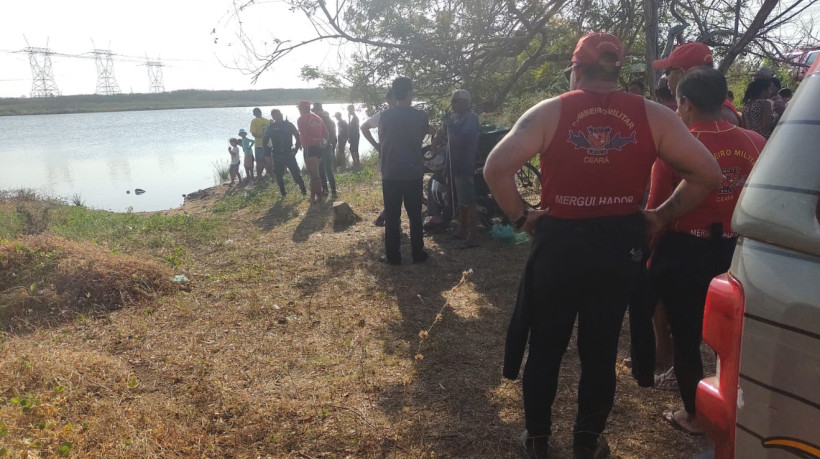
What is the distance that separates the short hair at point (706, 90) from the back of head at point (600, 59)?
62cm

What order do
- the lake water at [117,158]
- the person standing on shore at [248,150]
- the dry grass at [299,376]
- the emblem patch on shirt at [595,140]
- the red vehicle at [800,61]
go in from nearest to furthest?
the emblem patch on shirt at [595,140], the dry grass at [299,376], the red vehicle at [800,61], the person standing on shore at [248,150], the lake water at [117,158]

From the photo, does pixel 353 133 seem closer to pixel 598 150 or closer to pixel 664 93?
pixel 664 93

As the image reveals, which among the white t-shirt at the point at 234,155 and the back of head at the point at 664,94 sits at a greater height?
the back of head at the point at 664,94

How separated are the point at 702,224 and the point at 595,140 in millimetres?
846

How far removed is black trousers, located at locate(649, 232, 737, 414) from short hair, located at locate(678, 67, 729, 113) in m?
0.60

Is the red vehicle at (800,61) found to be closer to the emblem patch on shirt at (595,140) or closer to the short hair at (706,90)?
the short hair at (706,90)

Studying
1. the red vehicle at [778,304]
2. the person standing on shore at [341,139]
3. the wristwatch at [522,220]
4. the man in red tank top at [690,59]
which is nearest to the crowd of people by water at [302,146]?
the person standing on shore at [341,139]

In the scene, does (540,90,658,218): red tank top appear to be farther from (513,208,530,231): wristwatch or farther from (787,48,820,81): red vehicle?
(787,48,820,81): red vehicle

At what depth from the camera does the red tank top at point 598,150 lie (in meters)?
2.02

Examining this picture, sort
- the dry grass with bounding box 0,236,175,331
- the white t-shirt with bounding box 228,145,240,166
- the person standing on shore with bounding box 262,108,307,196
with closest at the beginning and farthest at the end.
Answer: the dry grass with bounding box 0,236,175,331 < the person standing on shore with bounding box 262,108,307,196 < the white t-shirt with bounding box 228,145,240,166

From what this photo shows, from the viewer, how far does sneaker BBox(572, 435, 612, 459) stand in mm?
2453

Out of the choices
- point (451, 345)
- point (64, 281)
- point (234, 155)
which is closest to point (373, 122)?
point (451, 345)

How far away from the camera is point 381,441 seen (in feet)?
9.05

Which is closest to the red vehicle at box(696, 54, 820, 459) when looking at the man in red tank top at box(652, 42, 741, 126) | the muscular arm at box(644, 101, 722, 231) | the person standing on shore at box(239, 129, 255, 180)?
the muscular arm at box(644, 101, 722, 231)
